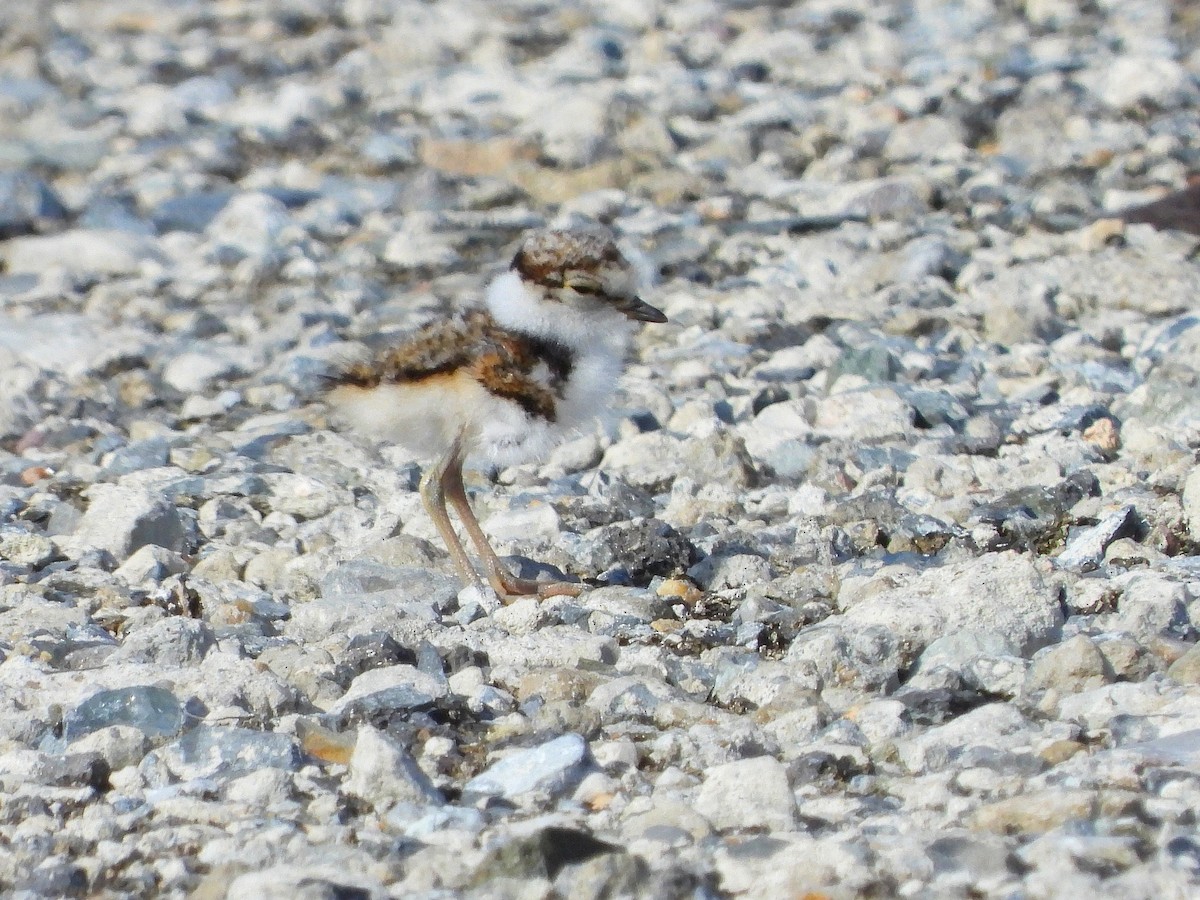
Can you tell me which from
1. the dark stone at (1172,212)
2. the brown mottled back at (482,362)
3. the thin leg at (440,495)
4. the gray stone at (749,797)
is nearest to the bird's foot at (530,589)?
the thin leg at (440,495)

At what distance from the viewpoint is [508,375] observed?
3.98 m

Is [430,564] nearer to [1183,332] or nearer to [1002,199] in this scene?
[1183,332]

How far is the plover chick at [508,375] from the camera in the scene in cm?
399

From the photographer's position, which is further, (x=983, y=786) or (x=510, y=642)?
(x=510, y=642)

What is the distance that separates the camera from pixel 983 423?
4828 millimetres

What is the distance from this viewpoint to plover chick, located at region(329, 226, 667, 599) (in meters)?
3.99

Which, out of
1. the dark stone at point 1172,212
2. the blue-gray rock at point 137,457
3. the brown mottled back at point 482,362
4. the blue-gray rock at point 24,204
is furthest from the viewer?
the blue-gray rock at point 24,204

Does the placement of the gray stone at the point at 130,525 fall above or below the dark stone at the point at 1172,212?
below

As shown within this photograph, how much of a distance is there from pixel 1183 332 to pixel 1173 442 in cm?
83

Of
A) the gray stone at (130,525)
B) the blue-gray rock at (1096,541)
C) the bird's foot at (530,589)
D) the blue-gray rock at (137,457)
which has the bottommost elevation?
the blue-gray rock at (137,457)

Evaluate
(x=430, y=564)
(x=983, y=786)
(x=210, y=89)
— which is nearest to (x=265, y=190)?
(x=210, y=89)

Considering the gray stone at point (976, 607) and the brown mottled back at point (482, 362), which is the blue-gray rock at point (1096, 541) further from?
the brown mottled back at point (482, 362)

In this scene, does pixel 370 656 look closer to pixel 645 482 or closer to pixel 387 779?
pixel 387 779

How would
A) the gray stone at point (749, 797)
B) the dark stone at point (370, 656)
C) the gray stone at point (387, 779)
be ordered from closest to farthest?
1. the gray stone at point (749, 797)
2. the gray stone at point (387, 779)
3. the dark stone at point (370, 656)
